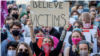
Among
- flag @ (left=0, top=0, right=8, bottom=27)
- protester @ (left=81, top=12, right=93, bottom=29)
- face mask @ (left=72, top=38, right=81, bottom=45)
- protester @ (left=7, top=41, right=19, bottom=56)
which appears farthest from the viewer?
flag @ (left=0, top=0, right=8, bottom=27)

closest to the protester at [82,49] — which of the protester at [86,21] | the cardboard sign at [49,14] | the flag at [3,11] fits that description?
the cardboard sign at [49,14]

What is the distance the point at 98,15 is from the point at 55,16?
4188mm

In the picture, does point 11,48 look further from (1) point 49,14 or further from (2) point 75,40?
(2) point 75,40

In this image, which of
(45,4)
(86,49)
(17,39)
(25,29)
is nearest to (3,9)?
(25,29)

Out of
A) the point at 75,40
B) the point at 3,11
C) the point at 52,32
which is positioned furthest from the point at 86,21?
the point at 3,11

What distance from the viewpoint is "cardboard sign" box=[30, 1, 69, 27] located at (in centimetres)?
395

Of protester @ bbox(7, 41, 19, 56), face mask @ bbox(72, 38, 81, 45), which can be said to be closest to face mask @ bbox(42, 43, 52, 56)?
face mask @ bbox(72, 38, 81, 45)

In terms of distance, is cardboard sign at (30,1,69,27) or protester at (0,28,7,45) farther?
protester at (0,28,7,45)

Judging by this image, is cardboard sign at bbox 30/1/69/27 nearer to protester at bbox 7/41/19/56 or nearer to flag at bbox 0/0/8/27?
protester at bbox 7/41/19/56

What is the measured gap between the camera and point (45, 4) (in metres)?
4.00

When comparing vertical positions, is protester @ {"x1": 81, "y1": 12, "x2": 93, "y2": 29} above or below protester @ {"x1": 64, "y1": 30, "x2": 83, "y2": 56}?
above

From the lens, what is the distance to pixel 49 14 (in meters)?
4.01

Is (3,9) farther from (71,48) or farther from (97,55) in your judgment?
(97,55)

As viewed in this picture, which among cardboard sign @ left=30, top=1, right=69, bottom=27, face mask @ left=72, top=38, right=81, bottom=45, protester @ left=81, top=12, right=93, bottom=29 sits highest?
cardboard sign @ left=30, top=1, right=69, bottom=27
